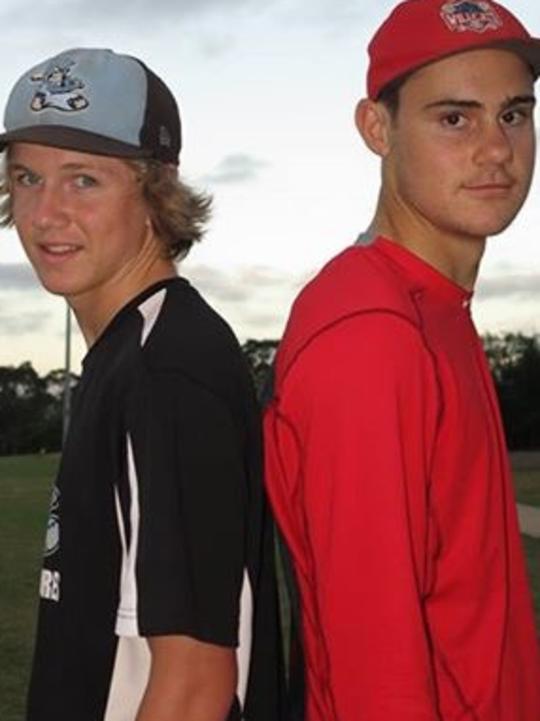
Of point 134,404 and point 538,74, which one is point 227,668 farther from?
point 538,74

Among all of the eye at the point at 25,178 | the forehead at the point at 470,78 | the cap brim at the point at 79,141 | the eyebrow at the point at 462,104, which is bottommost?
the eye at the point at 25,178

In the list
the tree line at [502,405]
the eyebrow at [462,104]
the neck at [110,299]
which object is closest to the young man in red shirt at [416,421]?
the eyebrow at [462,104]

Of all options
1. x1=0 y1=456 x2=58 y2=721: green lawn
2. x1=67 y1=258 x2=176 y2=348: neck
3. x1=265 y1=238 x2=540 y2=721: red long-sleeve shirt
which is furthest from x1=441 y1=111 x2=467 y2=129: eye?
x1=0 y1=456 x2=58 y2=721: green lawn

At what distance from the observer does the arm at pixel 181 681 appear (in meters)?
2.40

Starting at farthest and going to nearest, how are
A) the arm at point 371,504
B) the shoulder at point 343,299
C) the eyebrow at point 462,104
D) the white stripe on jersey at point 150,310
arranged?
the eyebrow at point 462,104, the white stripe on jersey at point 150,310, the shoulder at point 343,299, the arm at point 371,504

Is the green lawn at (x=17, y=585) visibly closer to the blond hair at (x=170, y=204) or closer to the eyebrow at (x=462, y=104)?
the blond hair at (x=170, y=204)

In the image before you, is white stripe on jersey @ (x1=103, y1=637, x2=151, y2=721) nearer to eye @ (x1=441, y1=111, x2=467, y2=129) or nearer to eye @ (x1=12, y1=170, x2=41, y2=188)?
eye @ (x1=12, y1=170, x2=41, y2=188)

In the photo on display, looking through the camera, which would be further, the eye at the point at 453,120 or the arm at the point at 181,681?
the eye at the point at 453,120

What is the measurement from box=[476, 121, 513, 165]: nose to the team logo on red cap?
0.18m

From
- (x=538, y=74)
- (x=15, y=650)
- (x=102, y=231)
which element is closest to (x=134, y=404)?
(x=102, y=231)

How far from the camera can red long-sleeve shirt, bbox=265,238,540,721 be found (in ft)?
7.76

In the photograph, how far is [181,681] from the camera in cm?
240

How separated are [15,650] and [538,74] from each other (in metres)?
8.30

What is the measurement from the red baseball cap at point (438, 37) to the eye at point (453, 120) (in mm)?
103
